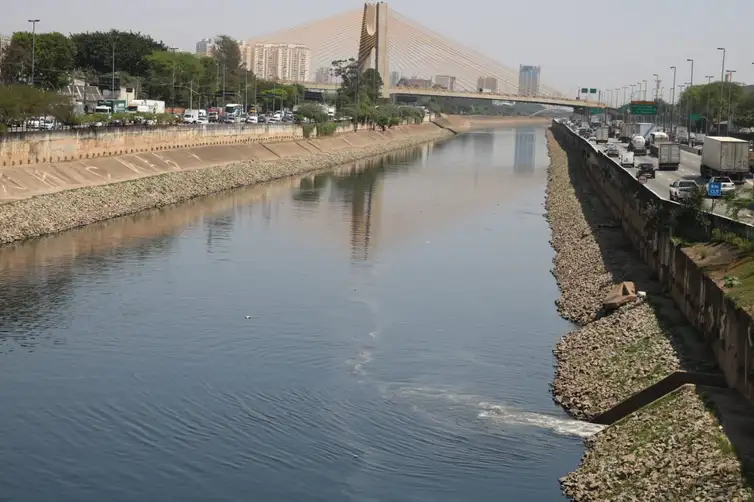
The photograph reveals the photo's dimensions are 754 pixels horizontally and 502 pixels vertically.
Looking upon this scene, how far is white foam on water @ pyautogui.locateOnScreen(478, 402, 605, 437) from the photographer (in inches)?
729

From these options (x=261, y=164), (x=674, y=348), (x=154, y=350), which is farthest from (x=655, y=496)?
(x=261, y=164)

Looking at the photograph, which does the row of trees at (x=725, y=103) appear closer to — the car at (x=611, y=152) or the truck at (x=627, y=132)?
the truck at (x=627, y=132)

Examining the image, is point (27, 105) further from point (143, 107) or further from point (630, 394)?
point (630, 394)

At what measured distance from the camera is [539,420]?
19.1m

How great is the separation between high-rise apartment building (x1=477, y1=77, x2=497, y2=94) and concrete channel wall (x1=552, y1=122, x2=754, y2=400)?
114469 mm

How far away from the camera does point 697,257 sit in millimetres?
24047

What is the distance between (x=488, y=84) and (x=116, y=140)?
123 meters

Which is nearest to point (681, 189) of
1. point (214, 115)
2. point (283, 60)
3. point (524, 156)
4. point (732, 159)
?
point (732, 159)

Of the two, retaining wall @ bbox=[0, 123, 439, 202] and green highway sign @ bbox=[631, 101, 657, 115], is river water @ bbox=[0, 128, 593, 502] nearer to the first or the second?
retaining wall @ bbox=[0, 123, 439, 202]

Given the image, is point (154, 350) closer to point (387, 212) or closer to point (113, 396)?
point (113, 396)

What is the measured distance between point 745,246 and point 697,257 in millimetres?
1506

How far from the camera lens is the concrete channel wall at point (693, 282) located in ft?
59.3

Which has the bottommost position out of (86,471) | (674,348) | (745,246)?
(86,471)

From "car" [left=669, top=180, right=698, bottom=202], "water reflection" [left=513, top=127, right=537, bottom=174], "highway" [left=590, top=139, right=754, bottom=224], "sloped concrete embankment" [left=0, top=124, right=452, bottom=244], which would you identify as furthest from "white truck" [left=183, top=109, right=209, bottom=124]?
"car" [left=669, top=180, right=698, bottom=202]
